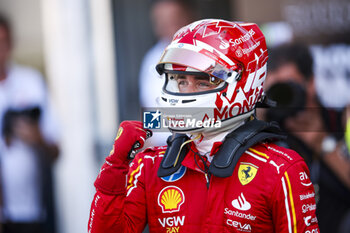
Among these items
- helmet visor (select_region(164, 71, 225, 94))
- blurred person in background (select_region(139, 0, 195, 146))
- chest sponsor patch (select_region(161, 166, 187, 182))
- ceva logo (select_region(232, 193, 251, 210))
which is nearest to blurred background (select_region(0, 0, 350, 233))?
blurred person in background (select_region(139, 0, 195, 146))

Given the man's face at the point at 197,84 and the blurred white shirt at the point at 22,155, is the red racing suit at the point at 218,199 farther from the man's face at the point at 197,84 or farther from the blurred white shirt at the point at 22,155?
the blurred white shirt at the point at 22,155

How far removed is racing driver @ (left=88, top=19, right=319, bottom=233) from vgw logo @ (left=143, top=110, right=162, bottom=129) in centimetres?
1

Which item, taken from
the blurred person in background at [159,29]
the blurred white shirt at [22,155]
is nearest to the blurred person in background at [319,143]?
the blurred person in background at [159,29]

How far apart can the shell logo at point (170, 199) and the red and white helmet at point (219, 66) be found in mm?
215

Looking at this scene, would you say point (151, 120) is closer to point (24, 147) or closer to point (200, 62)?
point (200, 62)

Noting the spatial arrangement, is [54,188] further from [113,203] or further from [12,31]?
[113,203]

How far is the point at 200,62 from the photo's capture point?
1.84 metres

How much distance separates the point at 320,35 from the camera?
3568mm

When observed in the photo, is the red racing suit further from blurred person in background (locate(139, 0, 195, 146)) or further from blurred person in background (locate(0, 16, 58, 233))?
blurred person in background (locate(0, 16, 58, 233))

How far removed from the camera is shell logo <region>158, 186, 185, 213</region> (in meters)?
1.86

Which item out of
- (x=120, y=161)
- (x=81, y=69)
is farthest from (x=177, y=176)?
(x=81, y=69)

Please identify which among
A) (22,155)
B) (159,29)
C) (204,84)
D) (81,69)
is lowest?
(22,155)

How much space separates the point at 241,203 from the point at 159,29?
2.47 metres

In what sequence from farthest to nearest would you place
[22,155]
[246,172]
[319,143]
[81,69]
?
1. [22,155]
2. [81,69]
3. [319,143]
4. [246,172]
